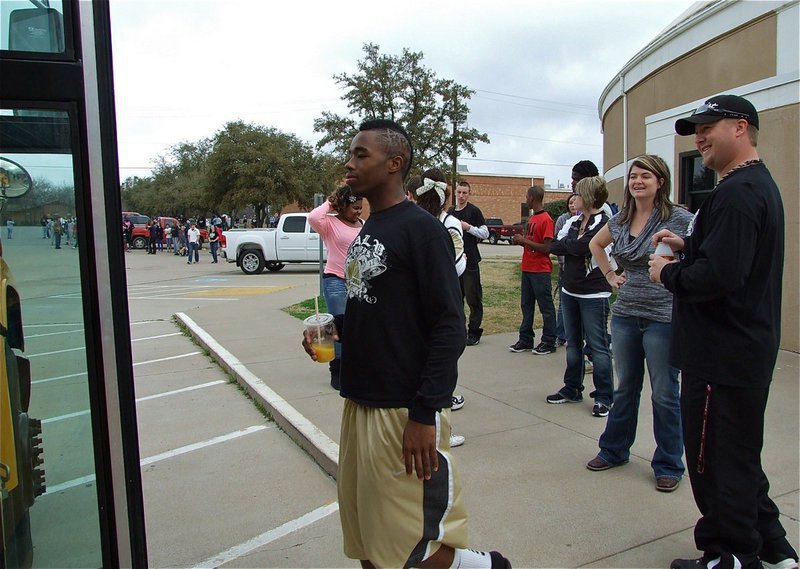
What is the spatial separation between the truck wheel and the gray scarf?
1772 cm

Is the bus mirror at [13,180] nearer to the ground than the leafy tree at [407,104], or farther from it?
nearer to the ground

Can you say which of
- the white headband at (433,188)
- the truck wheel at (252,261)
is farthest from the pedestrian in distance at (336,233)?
the truck wheel at (252,261)

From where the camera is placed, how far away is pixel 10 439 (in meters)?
2.16

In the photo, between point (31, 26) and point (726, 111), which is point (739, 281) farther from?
point (31, 26)

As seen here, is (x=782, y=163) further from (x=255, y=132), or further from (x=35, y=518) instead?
(x=255, y=132)

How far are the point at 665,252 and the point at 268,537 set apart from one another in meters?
2.47

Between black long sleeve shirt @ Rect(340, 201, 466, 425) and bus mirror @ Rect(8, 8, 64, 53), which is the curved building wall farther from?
bus mirror @ Rect(8, 8, 64, 53)

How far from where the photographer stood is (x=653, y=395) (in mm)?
3553

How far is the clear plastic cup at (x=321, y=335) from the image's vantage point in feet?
8.94

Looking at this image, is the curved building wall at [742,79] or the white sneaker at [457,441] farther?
the curved building wall at [742,79]

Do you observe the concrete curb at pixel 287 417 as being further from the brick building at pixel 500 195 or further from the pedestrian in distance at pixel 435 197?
the brick building at pixel 500 195

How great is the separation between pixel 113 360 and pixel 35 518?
0.82 meters

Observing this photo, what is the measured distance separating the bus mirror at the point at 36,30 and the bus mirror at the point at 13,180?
0.44 meters

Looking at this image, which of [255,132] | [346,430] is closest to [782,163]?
[346,430]
